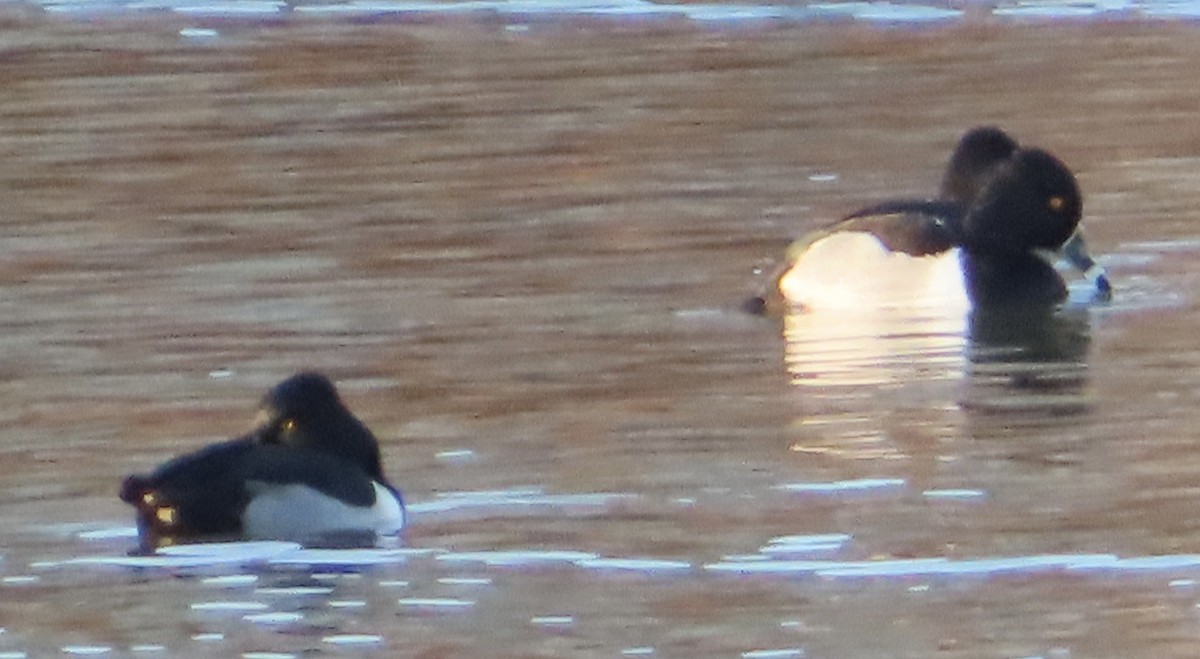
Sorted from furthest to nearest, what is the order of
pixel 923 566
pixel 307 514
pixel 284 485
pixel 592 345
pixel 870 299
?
pixel 870 299 → pixel 592 345 → pixel 307 514 → pixel 284 485 → pixel 923 566

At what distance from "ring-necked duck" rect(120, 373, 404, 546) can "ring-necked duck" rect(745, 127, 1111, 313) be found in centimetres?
434

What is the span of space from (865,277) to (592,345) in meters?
1.84

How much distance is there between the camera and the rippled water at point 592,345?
935cm

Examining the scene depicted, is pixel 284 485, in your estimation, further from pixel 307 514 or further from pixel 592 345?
pixel 592 345

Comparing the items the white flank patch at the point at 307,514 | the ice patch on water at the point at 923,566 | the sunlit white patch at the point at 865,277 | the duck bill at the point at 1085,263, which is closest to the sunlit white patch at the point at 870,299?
the sunlit white patch at the point at 865,277

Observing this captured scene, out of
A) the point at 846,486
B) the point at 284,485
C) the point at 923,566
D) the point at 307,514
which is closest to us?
the point at 923,566

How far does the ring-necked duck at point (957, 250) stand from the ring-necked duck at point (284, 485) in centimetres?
434

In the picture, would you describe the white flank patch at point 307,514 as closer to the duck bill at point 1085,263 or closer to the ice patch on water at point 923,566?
the ice patch on water at point 923,566

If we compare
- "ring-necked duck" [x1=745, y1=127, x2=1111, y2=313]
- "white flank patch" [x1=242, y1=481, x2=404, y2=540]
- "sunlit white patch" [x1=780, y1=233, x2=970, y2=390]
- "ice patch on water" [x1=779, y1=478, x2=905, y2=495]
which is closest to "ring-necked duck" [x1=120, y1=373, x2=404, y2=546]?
"white flank patch" [x1=242, y1=481, x2=404, y2=540]

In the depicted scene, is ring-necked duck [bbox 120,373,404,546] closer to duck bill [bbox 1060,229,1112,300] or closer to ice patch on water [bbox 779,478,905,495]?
ice patch on water [bbox 779,478,905,495]

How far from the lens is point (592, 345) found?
43.5ft

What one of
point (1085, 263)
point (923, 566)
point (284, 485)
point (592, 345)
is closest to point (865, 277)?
point (1085, 263)

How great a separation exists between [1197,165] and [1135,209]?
3.73 ft

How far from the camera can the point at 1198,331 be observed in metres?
13.5
